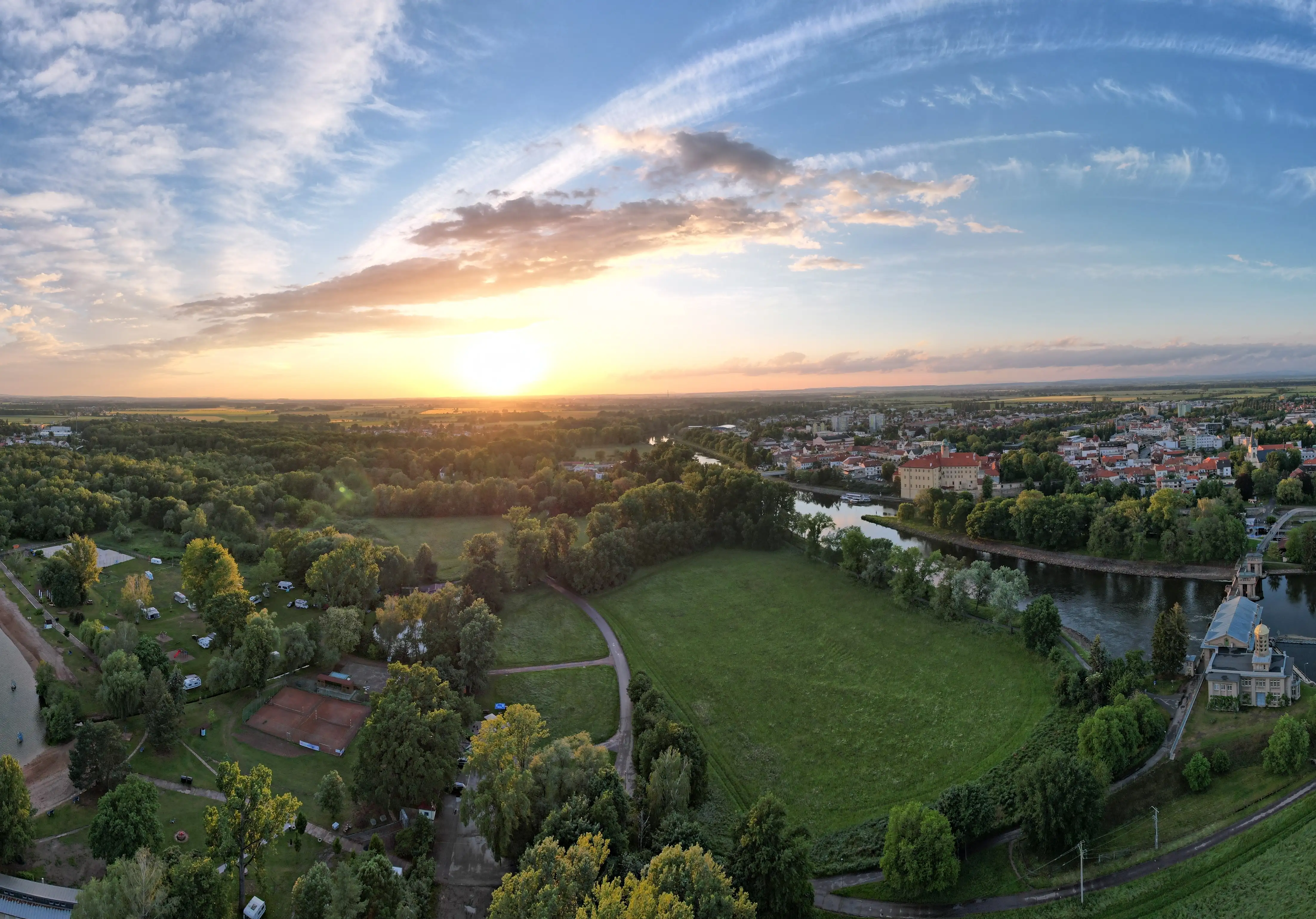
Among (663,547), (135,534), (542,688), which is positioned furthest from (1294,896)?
(135,534)

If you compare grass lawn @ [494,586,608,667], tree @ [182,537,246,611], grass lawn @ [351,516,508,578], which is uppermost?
tree @ [182,537,246,611]

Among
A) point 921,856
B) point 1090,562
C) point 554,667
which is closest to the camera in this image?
point 921,856

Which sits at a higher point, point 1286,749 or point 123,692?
point 123,692

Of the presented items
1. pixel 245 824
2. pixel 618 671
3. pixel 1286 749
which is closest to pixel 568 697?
pixel 618 671

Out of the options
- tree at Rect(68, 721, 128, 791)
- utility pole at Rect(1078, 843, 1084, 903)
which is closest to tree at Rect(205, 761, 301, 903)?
tree at Rect(68, 721, 128, 791)

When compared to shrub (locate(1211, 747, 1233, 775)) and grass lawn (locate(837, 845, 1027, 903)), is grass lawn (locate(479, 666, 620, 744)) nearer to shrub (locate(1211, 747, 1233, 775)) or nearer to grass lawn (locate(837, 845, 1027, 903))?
grass lawn (locate(837, 845, 1027, 903))

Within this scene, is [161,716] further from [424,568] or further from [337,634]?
[424,568]
